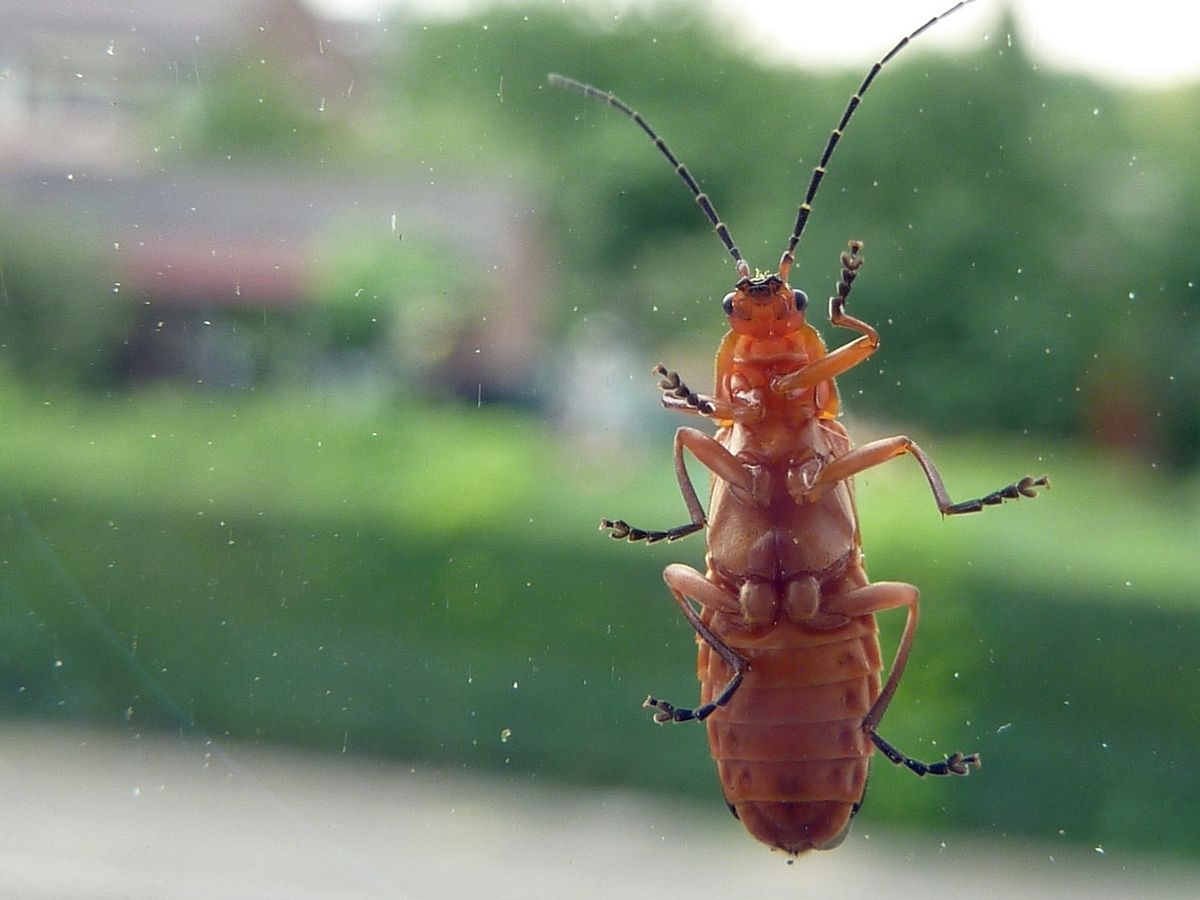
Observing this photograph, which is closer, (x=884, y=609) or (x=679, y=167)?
(x=884, y=609)

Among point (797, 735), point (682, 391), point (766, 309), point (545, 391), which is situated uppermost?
point (545, 391)

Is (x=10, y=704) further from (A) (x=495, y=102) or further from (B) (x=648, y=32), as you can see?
(B) (x=648, y=32)

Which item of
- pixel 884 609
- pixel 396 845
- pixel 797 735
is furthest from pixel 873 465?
pixel 396 845

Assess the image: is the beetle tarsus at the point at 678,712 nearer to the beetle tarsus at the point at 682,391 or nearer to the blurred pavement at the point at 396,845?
the beetle tarsus at the point at 682,391

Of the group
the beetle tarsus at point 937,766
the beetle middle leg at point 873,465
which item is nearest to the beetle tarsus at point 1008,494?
the beetle middle leg at point 873,465

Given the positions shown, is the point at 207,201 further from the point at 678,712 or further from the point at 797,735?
the point at 797,735

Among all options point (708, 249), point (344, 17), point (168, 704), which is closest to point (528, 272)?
point (708, 249)
